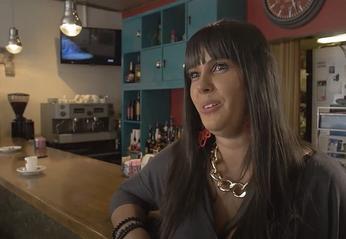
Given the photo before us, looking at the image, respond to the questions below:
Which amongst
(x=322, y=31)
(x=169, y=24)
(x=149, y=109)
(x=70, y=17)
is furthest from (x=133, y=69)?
(x=322, y=31)

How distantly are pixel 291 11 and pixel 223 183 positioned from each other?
2181mm

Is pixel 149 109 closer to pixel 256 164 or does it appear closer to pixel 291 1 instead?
pixel 291 1

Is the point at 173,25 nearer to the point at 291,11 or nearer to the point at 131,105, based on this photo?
the point at 131,105

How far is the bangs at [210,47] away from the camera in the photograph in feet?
2.96

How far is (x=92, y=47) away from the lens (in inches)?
186

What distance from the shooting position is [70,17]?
249 centimetres

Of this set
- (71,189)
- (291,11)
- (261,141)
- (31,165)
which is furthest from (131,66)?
(261,141)

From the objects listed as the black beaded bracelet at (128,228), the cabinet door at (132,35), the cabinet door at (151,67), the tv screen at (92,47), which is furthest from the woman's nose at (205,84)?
the tv screen at (92,47)

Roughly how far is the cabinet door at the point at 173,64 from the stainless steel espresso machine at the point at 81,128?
1177 millimetres

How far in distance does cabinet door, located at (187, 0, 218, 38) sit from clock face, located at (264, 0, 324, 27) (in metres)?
0.45

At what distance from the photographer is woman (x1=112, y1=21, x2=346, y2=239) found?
845mm

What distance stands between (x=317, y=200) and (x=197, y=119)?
415 mm

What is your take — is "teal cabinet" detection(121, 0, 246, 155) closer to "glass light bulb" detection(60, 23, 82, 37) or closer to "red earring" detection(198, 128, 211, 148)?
"glass light bulb" detection(60, 23, 82, 37)

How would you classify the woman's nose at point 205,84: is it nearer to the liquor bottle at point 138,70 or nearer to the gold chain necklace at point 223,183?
the gold chain necklace at point 223,183
